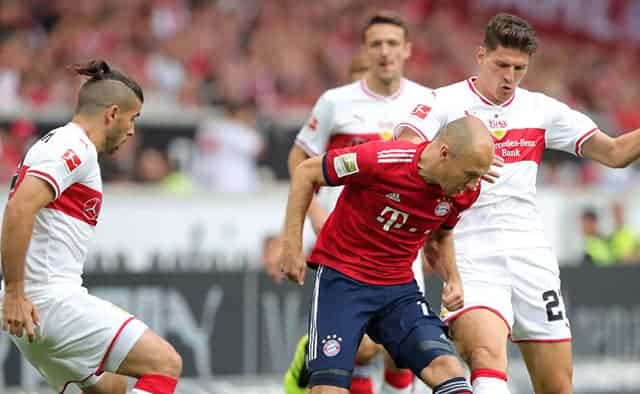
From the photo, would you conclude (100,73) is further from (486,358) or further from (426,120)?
(486,358)

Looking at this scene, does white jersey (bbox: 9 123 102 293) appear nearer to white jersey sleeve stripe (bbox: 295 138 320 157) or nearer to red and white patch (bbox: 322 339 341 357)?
red and white patch (bbox: 322 339 341 357)

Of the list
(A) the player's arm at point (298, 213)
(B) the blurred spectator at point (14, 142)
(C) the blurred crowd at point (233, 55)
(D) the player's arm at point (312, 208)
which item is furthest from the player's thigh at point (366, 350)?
(C) the blurred crowd at point (233, 55)

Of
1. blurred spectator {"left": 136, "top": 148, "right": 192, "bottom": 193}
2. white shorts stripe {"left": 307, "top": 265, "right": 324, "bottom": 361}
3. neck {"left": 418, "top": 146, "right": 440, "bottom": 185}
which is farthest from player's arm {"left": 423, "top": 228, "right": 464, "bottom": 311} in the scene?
blurred spectator {"left": 136, "top": 148, "right": 192, "bottom": 193}

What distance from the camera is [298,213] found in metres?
6.68

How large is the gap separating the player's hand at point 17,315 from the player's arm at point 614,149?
3273mm

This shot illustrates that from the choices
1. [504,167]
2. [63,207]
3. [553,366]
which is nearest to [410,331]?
[553,366]

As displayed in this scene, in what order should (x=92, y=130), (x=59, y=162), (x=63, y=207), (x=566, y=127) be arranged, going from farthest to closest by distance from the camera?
(x=566, y=127)
(x=92, y=130)
(x=63, y=207)
(x=59, y=162)

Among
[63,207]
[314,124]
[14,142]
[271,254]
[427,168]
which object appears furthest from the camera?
[14,142]

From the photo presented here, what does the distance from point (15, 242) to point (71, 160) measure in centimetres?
50

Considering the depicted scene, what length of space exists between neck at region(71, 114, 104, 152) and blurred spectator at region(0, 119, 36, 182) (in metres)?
6.59

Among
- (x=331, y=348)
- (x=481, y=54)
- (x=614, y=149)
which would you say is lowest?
(x=331, y=348)

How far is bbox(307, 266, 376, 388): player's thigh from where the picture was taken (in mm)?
6656

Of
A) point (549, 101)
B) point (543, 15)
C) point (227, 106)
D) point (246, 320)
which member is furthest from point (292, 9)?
point (549, 101)

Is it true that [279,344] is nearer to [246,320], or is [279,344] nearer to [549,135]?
[246,320]
